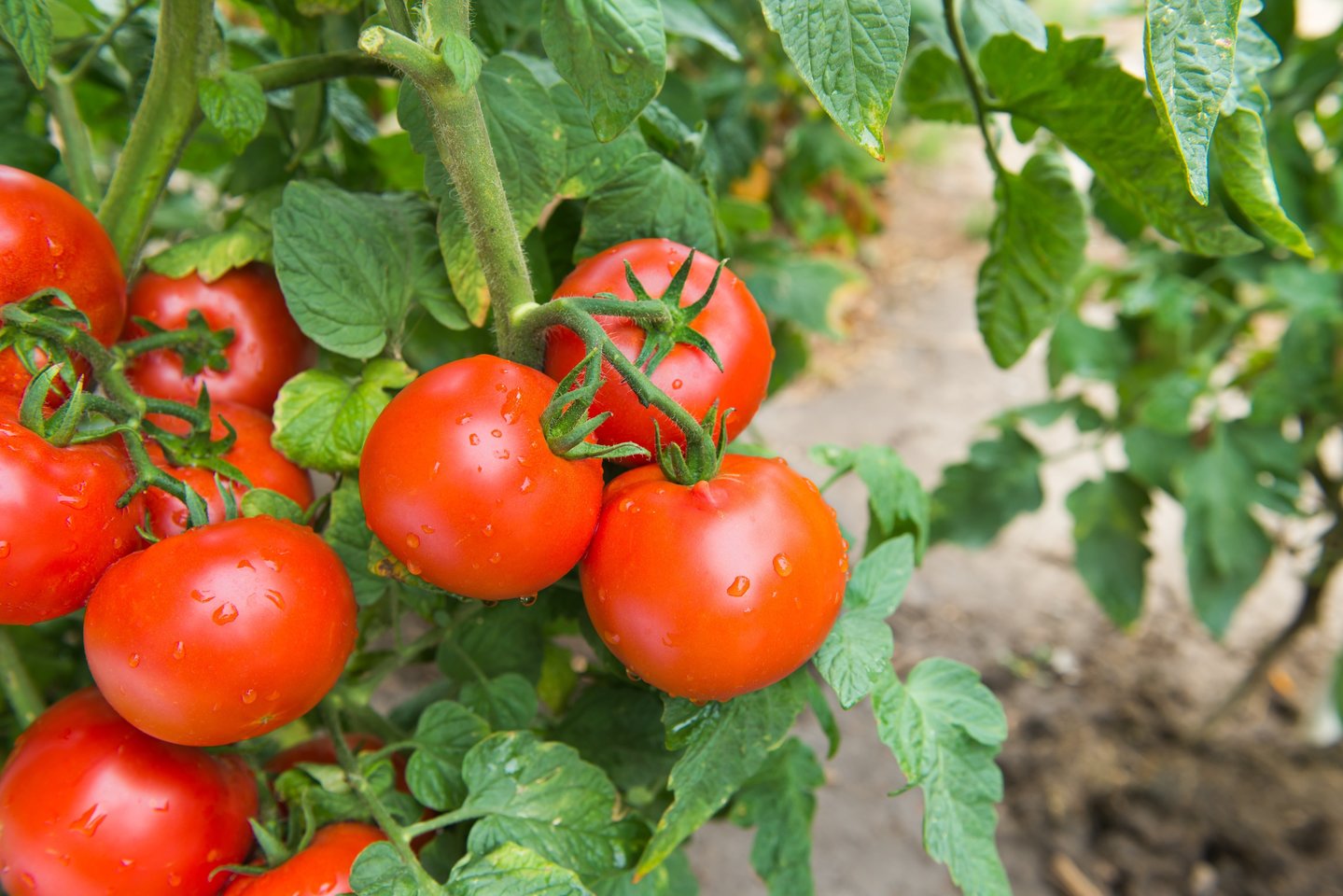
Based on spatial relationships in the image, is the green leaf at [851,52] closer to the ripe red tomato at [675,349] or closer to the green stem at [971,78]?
the ripe red tomato at [675,349]

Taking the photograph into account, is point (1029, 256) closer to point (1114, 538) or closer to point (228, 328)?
point (228, 328)

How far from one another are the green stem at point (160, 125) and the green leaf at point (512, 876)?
436mm

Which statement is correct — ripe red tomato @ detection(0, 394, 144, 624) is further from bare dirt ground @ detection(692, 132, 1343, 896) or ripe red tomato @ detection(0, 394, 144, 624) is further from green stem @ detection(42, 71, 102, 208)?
bare dirt ground @ detection(692, 132, 1343, 896)

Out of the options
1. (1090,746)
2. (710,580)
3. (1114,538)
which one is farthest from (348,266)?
(1090,746)

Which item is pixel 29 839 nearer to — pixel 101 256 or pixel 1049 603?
pixel 101 256

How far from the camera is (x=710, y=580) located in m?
0.51

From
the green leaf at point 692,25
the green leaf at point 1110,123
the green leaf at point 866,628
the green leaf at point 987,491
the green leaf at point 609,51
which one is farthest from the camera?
the green leaf at point 987,491

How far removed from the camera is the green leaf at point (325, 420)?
576 mm

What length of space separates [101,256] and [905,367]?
2745mm

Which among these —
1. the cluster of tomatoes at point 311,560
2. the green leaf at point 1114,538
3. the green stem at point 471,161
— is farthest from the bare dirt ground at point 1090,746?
the green stem at point 471,161

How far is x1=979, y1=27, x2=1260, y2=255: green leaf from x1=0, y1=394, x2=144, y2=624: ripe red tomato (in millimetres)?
624

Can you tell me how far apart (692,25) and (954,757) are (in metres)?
0.56

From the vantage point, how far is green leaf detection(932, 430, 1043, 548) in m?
1.49

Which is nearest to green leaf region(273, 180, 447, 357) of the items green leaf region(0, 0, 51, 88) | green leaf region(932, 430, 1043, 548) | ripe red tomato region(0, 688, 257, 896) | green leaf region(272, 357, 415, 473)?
green leaf region(272, 357, 415, 473)
